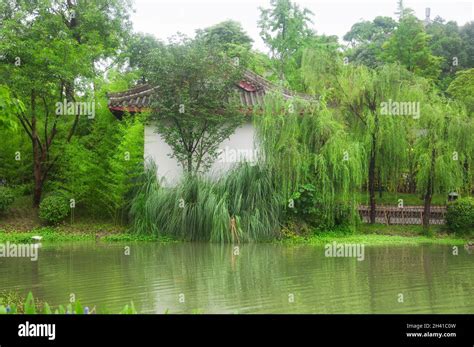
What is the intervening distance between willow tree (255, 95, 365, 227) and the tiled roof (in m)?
1.66

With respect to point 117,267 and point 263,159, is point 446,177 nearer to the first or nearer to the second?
point 263,159

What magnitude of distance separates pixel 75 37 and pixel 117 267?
33.4 feet

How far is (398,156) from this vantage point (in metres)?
14.6

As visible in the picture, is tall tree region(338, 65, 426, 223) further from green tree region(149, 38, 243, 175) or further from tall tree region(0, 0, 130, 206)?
tall tree region(0, 0, 130, 206)

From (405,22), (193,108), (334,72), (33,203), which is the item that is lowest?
(33,203)

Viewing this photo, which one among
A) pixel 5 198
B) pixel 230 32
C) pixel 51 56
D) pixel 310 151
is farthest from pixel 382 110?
pixel 230 32

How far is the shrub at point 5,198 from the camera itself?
1527 cm

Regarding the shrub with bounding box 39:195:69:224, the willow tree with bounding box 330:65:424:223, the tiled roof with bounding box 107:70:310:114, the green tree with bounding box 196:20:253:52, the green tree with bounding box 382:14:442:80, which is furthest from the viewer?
the green tree with bounding box 196:20:253:52

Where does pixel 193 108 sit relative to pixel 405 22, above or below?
below

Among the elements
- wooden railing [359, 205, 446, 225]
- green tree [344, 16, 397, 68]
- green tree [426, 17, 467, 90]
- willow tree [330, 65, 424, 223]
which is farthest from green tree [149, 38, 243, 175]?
green tree [426, 17, 467, 90]

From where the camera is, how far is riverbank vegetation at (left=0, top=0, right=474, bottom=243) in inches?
529

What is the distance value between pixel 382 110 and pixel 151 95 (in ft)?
20.3
